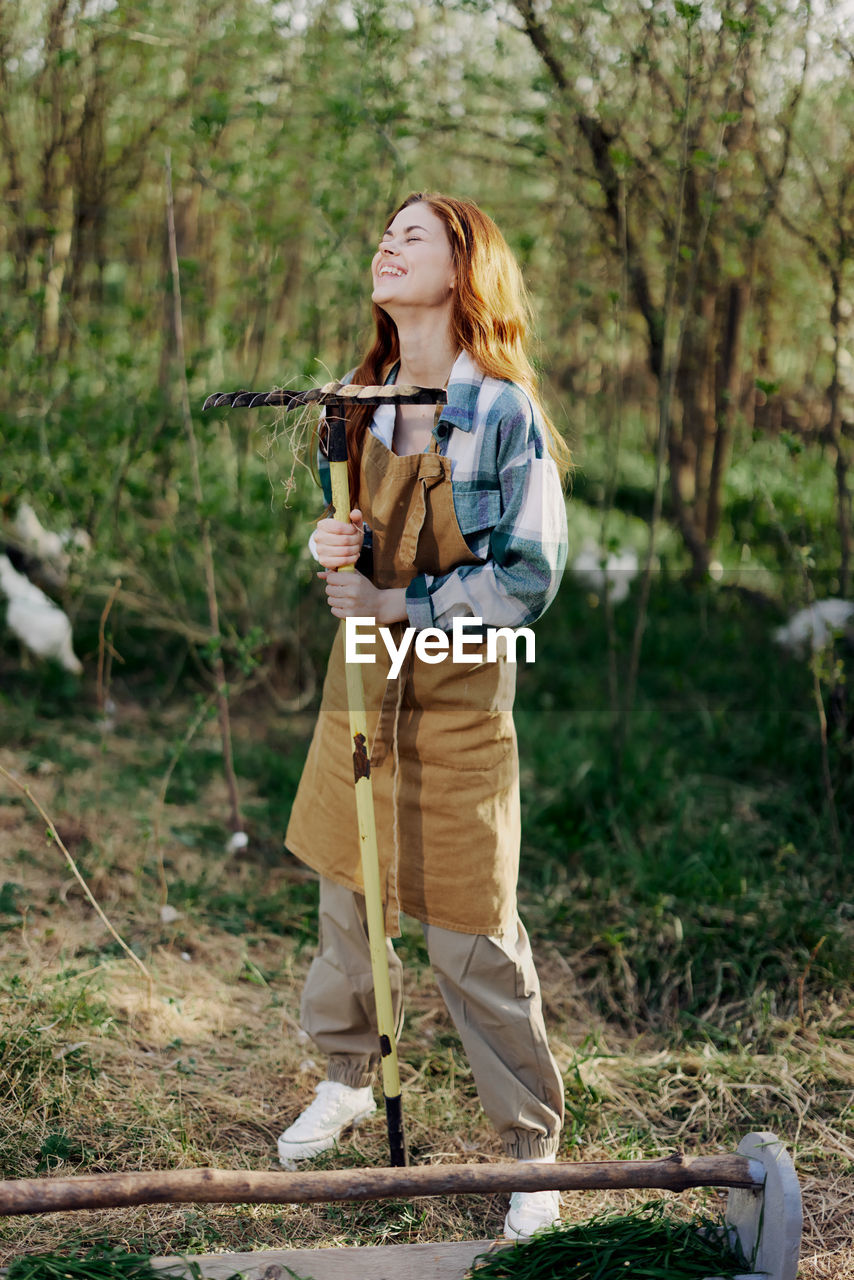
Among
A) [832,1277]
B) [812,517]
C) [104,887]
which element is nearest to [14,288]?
[104,887]

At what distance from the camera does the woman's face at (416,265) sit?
1940 millimetres

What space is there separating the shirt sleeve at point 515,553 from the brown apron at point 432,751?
2.9 inches

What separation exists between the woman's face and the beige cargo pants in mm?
1144

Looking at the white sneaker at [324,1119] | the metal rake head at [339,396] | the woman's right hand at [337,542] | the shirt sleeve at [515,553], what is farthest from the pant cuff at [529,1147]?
the metal rake head at [339,396]

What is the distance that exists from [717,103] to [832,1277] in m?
3.59

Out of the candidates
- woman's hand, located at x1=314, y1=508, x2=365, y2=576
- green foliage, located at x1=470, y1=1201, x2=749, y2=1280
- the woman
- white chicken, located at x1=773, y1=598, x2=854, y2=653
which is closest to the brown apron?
the woman

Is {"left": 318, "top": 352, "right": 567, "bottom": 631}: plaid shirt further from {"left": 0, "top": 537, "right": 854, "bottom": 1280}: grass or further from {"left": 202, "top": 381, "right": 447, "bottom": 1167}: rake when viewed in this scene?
{"left": 0, "top": 537, "right": 854, "bottom": 1280}: grass

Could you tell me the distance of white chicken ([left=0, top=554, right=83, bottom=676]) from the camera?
4.24m

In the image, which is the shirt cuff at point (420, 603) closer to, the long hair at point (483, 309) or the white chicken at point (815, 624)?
the long hair at point (483, 309)

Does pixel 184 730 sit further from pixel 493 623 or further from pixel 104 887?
pixel 493 623

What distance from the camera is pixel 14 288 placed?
4.64m

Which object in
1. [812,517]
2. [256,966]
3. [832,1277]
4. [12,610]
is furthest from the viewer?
[812,517]

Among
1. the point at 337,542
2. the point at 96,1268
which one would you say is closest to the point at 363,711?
the point at 337,542

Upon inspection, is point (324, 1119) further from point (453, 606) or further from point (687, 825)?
point (687, 825)
